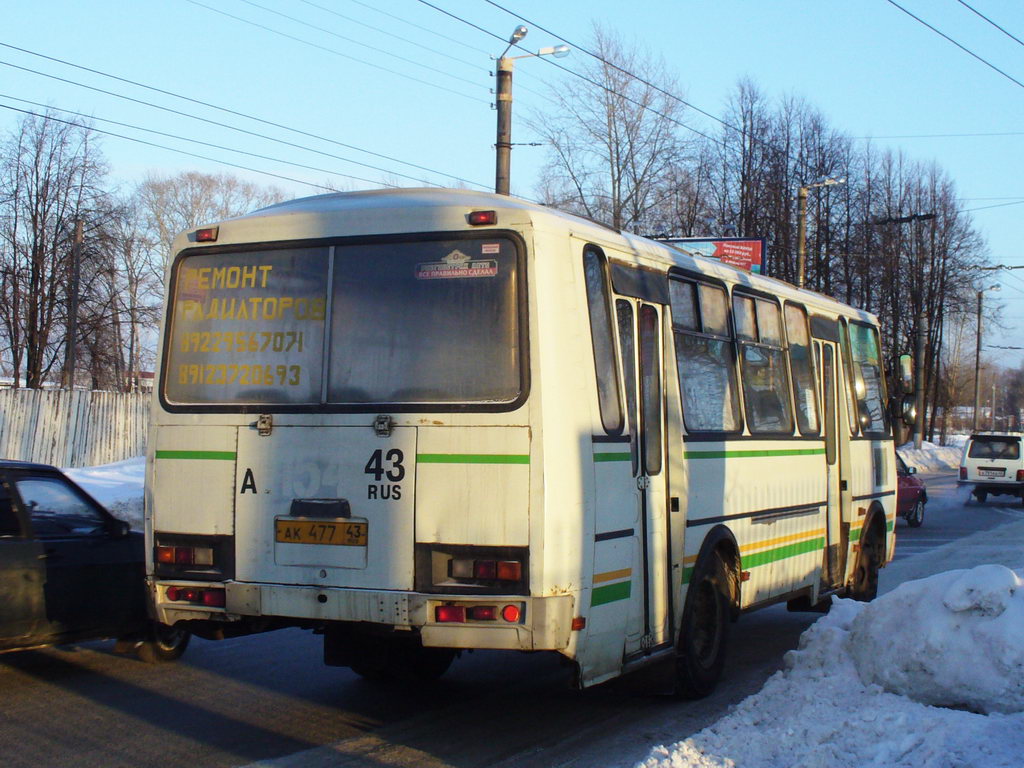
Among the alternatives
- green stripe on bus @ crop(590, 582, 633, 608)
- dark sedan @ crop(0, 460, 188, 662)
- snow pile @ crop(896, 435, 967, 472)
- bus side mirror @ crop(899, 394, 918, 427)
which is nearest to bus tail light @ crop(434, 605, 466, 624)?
green stripe on bus @ crop(590, 582, 633, 608)

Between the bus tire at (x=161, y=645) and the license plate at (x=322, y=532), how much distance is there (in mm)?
2697

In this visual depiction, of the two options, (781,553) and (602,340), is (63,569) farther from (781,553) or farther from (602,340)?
(781,553)

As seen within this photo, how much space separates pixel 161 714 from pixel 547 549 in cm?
298

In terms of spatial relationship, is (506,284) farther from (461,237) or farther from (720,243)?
(720,243)

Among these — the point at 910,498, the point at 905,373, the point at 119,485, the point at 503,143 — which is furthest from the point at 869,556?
the point at 119,485

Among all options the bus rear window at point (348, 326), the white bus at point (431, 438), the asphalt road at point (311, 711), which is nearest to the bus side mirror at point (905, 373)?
the asphalt road at point (311, 711)

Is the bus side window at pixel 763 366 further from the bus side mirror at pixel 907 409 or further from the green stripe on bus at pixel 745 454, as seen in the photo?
the bus side mirror at pixel 907 409

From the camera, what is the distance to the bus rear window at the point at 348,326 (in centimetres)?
607

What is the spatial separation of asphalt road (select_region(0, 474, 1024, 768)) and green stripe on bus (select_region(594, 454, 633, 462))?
5.25 feet

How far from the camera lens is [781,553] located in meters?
9.12

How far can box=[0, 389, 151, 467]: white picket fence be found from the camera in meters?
24.8

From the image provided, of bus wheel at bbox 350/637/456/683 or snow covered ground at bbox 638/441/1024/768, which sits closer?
snow covered ground at bbox 638/441/1024/768

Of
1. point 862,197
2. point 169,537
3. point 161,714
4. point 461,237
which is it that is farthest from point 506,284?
point 862,197

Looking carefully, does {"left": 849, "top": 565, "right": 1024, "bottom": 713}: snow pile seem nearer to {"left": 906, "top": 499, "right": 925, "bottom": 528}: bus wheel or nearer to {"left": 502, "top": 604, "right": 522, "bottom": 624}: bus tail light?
{"left": 502, "top": 604, "right": 522, "bottom": 624}: bus tail light
